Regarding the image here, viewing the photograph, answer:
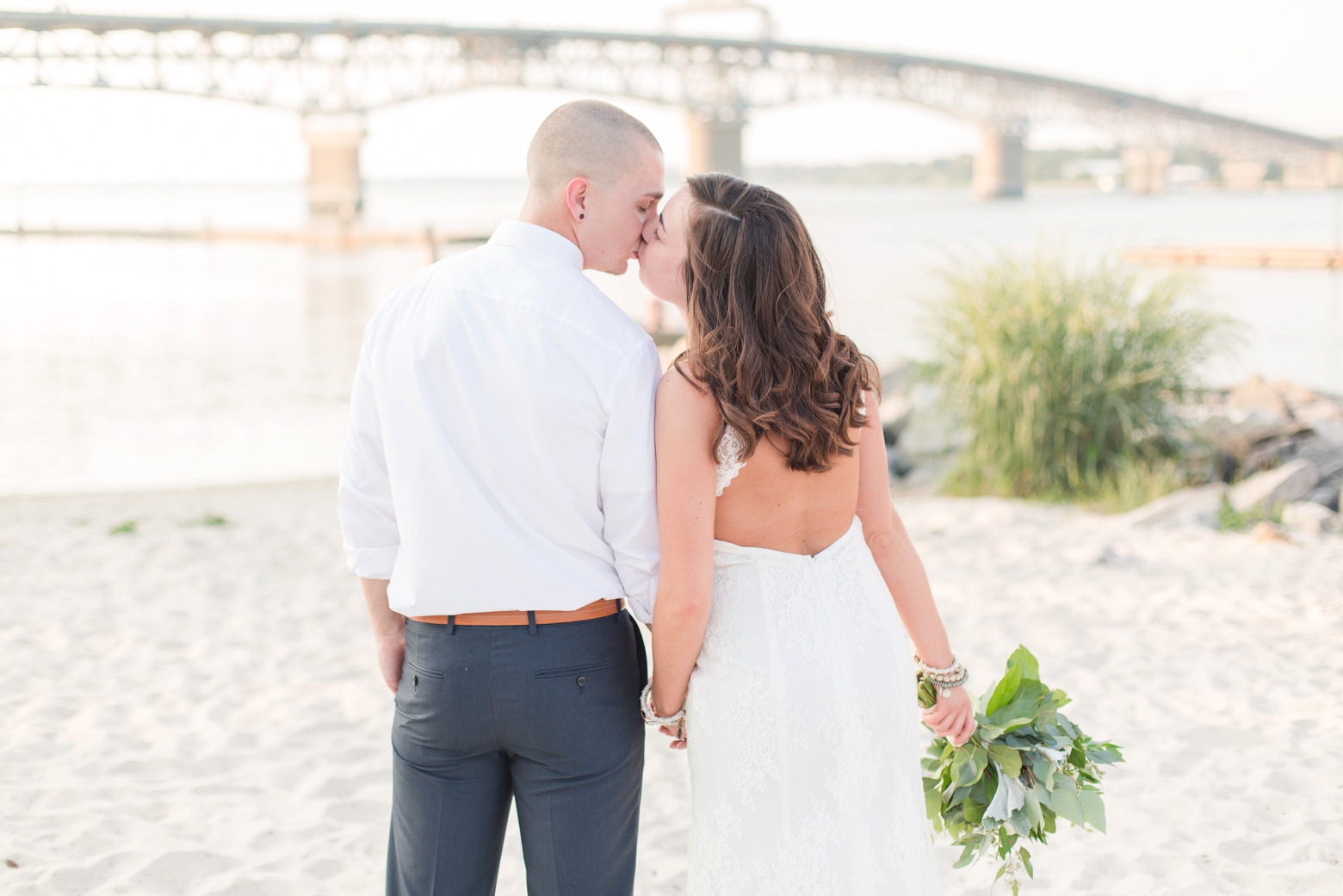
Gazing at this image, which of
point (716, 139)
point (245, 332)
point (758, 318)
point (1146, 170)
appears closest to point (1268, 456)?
point (758, 318)

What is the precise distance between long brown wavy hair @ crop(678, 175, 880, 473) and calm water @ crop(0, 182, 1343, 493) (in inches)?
258

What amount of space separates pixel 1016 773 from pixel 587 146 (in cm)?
140

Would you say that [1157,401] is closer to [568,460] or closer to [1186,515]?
[1186,515]

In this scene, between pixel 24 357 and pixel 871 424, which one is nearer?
pixel 871 424

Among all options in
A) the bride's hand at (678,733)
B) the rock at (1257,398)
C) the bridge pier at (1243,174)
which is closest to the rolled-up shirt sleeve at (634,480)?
the bride's hand at (678,733)

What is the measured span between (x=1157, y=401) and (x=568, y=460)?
21.5ft

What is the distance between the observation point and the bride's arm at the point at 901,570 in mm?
1882

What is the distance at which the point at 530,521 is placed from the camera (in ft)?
5.26

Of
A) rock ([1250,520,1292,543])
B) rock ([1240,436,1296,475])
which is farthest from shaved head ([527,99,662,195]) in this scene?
rock ([1240,436,1296,475])

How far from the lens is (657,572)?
1.67m

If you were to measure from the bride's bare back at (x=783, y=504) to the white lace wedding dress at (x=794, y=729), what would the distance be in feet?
0.09

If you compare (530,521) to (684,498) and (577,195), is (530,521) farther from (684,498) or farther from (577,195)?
(577,195)

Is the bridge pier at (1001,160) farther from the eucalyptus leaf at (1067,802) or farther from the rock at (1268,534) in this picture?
the eucalyptus leaf at (1067,802)

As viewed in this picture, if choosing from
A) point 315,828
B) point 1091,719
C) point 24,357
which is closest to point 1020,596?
point 1091,719
